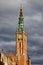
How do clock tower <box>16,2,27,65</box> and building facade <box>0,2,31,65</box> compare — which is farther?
clock tower <box>16,2,27,65</box>

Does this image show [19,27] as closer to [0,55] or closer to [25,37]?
[25,37]

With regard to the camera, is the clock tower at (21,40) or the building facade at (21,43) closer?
the building facade at (21,43)

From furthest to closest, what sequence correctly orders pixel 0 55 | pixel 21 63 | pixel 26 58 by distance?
pixel 26 58
pixel 21 63
pixel 0 55

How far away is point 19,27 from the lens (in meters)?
128

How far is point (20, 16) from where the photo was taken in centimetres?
13075

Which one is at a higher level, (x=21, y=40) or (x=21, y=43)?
(x=21, y=40)

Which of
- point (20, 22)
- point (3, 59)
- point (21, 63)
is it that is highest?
point (20, 22)

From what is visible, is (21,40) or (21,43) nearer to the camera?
(21,43)

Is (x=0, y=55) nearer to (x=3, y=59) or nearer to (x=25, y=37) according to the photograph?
(x=3, y=59)

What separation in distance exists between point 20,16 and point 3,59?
54874mm

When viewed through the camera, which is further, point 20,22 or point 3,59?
point 20,22

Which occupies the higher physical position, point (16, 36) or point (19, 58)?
point (16, 36)

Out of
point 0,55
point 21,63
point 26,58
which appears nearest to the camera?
point 0,55

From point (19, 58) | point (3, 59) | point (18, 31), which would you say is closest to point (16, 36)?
point (18, 31)
